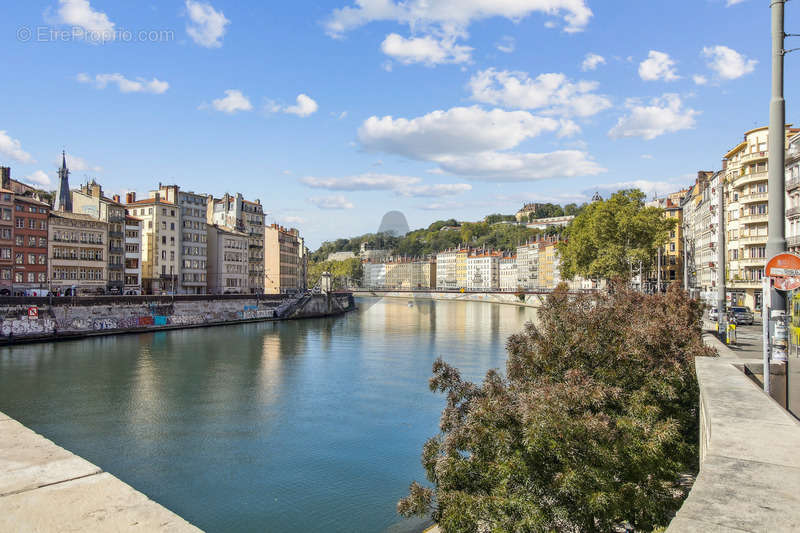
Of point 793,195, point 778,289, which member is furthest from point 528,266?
point 778,289

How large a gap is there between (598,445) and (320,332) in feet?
198

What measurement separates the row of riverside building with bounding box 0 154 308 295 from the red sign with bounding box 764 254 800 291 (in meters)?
62.9

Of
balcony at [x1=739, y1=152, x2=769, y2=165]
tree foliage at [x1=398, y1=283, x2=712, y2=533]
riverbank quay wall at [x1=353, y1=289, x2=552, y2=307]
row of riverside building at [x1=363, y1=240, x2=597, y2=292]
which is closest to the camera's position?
tree foliage at [x1=398, y1=283, x2=712, y2=533]

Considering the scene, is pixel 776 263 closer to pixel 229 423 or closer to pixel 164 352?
pixel 229 423

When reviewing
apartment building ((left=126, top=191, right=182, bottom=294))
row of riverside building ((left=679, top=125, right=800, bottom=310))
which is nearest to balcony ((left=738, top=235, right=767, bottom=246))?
row of riverside building ((left=679, top=125, right=800, bottom=310))

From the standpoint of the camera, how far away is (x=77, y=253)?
210ft

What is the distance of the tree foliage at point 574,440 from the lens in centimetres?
905

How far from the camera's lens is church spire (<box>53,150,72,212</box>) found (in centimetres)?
7762

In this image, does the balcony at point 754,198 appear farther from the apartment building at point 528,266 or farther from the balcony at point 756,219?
the apartment building at point 528,266

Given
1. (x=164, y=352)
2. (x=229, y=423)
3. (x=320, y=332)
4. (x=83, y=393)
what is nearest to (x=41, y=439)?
(x=229, y=423)

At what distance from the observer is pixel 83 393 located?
31.3 m

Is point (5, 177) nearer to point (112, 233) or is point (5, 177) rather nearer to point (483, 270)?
point (112, 233)

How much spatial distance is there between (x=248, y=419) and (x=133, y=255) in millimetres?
52117

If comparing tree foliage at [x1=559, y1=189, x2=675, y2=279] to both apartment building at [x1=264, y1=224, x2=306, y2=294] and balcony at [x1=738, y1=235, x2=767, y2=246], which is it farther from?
apartment building at [x1=264, y1=224, x2=306, y2=294]
